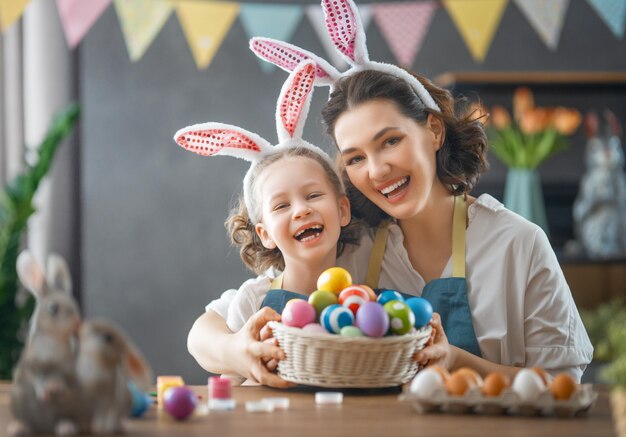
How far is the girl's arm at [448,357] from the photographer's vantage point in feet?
5.45

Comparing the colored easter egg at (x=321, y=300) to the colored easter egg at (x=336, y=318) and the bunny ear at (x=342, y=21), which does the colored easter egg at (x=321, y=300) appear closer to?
the colored easter egg at (x=336, y=318)

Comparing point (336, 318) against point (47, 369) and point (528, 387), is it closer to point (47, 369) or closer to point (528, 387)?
point (528, 387)

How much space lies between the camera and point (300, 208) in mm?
1902

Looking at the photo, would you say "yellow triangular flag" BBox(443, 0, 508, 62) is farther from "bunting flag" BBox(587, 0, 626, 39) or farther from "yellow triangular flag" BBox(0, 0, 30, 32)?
"yellow triangular flag" BBox(0, 0, 30, 32)

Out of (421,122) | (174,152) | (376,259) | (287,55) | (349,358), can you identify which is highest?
(174,152)

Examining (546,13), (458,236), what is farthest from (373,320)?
(546,13)

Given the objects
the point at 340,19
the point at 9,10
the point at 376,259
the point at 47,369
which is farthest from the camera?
the point at 9,10

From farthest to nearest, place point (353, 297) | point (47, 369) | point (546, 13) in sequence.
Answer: point (546, 13)
point (353, 297)
point (47, 369)

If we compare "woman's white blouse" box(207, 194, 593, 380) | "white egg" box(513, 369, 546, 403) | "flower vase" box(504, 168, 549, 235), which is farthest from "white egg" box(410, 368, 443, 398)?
"flower vase" box(504, 168, 549, 235)

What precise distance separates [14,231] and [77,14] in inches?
43.7

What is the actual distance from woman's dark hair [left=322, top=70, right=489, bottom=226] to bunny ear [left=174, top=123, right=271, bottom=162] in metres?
0.20

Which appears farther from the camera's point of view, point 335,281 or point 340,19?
point 340,19

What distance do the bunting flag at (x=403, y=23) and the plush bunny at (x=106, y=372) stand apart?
138 inches

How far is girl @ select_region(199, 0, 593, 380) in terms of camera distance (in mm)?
1965
